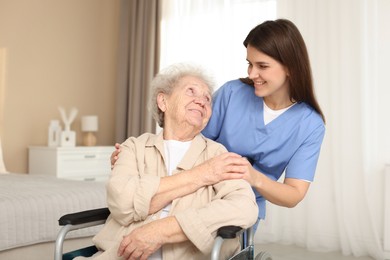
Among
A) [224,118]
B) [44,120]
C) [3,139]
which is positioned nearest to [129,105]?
[44,120]

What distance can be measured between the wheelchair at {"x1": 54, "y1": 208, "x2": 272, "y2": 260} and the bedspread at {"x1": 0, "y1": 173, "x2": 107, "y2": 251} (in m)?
0.92

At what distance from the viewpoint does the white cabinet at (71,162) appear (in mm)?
5074

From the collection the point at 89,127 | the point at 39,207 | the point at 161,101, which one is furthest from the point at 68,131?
the point at 161,101

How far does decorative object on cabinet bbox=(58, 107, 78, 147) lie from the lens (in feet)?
17.4

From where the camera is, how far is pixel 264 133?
86.3 inches

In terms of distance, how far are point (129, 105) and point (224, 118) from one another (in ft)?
12.0

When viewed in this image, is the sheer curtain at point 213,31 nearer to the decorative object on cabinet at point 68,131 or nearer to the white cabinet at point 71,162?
the decorative object on cabinet at point 68,131

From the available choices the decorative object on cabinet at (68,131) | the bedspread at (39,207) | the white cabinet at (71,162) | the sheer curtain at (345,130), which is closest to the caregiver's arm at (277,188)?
the bedspread at (39,207)

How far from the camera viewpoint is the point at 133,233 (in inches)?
67.6

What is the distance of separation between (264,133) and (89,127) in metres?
3.68

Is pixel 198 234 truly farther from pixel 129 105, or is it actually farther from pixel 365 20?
pixel 129 105

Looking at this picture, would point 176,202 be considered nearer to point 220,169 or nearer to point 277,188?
point 220,169

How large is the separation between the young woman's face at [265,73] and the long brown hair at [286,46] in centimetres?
2

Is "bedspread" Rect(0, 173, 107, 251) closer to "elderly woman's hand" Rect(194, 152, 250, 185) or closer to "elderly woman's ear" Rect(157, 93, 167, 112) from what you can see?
"elderly woman's ear" Rect(157, 93, 167, 112)
